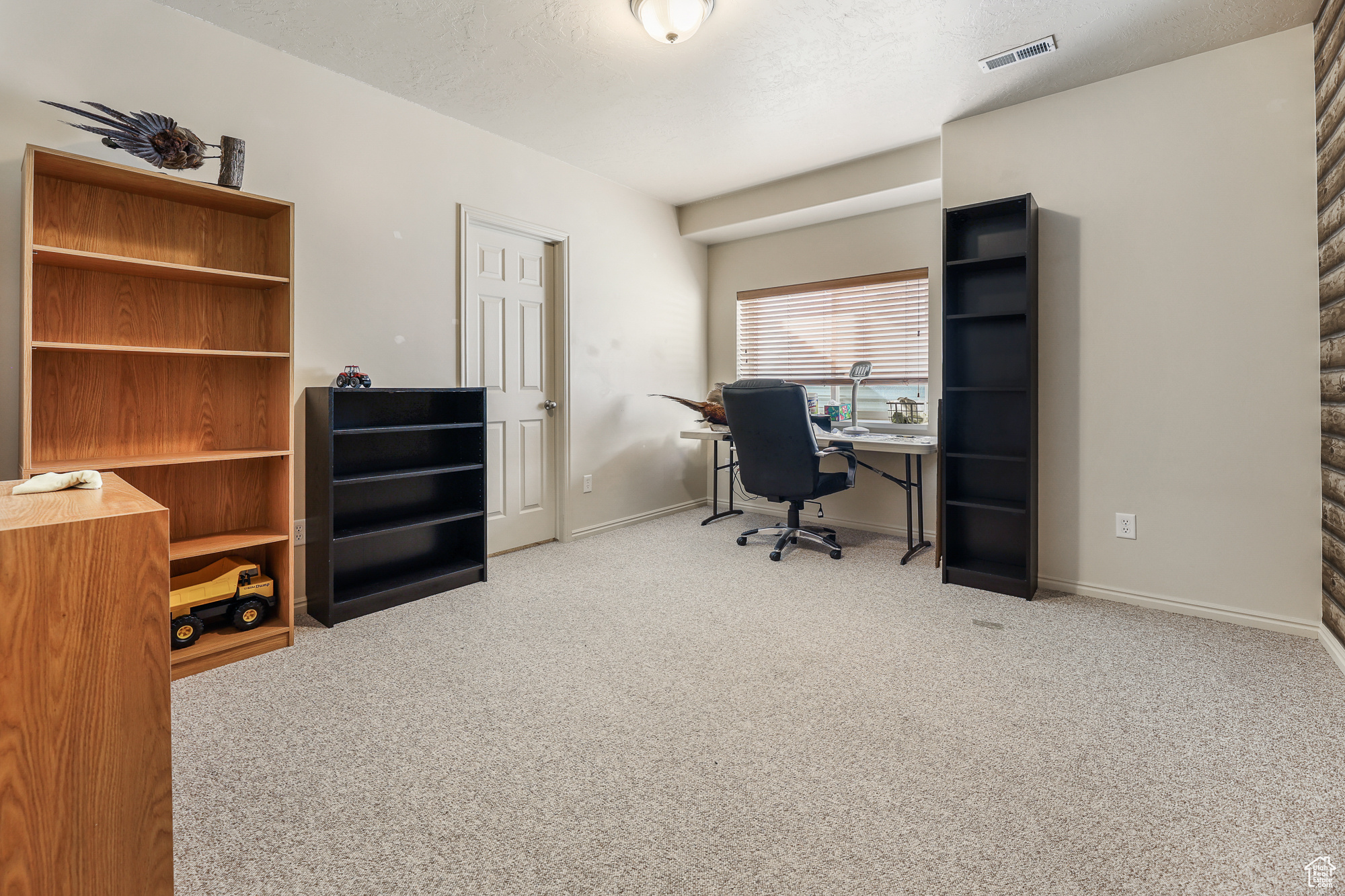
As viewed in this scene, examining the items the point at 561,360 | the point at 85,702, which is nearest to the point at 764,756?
the point at 85,702

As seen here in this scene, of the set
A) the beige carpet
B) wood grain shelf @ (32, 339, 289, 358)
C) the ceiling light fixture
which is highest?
the ceiling light fixture

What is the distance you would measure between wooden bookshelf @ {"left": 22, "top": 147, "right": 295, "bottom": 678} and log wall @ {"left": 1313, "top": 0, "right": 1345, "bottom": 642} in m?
3.95

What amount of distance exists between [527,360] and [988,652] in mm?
2950

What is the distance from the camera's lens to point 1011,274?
120 inches

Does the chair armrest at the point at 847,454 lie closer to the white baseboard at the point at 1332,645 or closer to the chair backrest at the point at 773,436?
the chair backrest at the point at 773,436

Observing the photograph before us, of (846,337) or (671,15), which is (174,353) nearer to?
(671,15)

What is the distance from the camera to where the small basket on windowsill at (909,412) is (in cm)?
414

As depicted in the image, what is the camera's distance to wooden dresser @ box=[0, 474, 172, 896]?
2.63 feet

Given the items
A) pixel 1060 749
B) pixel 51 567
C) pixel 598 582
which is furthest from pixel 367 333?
pixel 1060 749

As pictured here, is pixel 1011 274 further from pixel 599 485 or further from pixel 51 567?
pixel 51 567

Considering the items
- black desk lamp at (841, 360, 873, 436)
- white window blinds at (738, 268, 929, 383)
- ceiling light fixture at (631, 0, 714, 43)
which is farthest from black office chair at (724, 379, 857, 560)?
ceiling light fixture at (631, 0, 714, 43)

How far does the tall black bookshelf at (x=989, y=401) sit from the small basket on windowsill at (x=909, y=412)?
2.95ft

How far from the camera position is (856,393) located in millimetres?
4430

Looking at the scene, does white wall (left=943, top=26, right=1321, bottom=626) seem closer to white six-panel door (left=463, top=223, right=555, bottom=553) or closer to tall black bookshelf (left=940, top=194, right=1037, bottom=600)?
tall black bookshelf (left=940, top=194, right=1037, bottom=600)
